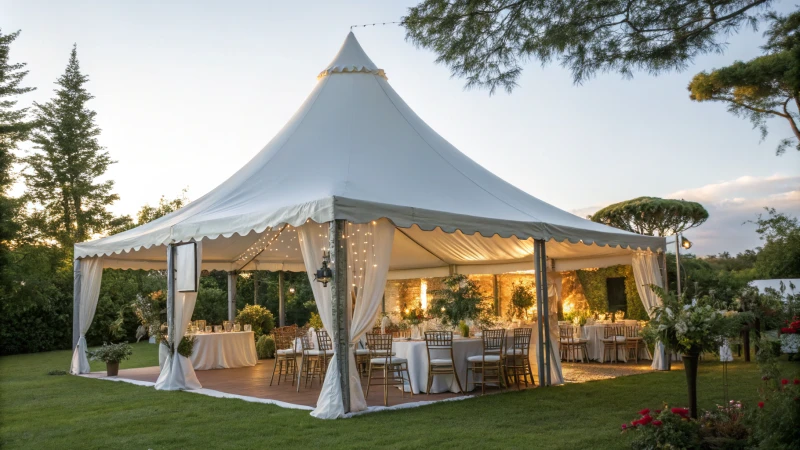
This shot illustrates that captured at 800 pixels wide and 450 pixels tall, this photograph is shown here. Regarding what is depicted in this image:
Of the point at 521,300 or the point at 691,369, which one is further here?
the point at 521,300

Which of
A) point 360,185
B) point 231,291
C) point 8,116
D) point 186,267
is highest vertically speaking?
point 8,116

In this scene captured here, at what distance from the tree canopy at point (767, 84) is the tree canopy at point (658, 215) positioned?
1200 cm

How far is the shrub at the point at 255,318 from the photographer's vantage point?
15.5 metres

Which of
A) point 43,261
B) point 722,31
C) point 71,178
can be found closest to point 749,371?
point 722,31

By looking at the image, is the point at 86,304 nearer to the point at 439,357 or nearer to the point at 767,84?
the point at 439,357

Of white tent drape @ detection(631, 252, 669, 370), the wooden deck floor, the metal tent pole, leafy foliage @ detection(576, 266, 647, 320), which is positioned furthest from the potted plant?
leafy foliage @ detection(576, 266, 647, 320)

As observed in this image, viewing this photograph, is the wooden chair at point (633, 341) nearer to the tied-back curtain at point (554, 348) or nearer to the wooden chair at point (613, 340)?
the wooden chair at point (613, 340)

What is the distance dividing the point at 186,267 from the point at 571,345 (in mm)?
7464

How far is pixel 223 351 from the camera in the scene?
41.2ft

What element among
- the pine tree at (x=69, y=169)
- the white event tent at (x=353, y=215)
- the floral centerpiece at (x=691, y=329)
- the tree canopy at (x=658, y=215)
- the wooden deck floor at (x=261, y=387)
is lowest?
the wooden deck floor at (x=261, y=387)

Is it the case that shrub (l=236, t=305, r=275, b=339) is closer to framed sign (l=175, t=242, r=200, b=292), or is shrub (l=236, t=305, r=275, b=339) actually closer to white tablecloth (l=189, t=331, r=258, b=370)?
white tablecloth (l=189, t=331, r=258, b=370)

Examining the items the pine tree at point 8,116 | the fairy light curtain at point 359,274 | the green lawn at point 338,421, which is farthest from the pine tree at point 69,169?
the fairy light curtain at point 359,274

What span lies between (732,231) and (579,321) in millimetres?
8679

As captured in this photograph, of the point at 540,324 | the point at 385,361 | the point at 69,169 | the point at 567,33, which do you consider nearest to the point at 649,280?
the point at 540,324
